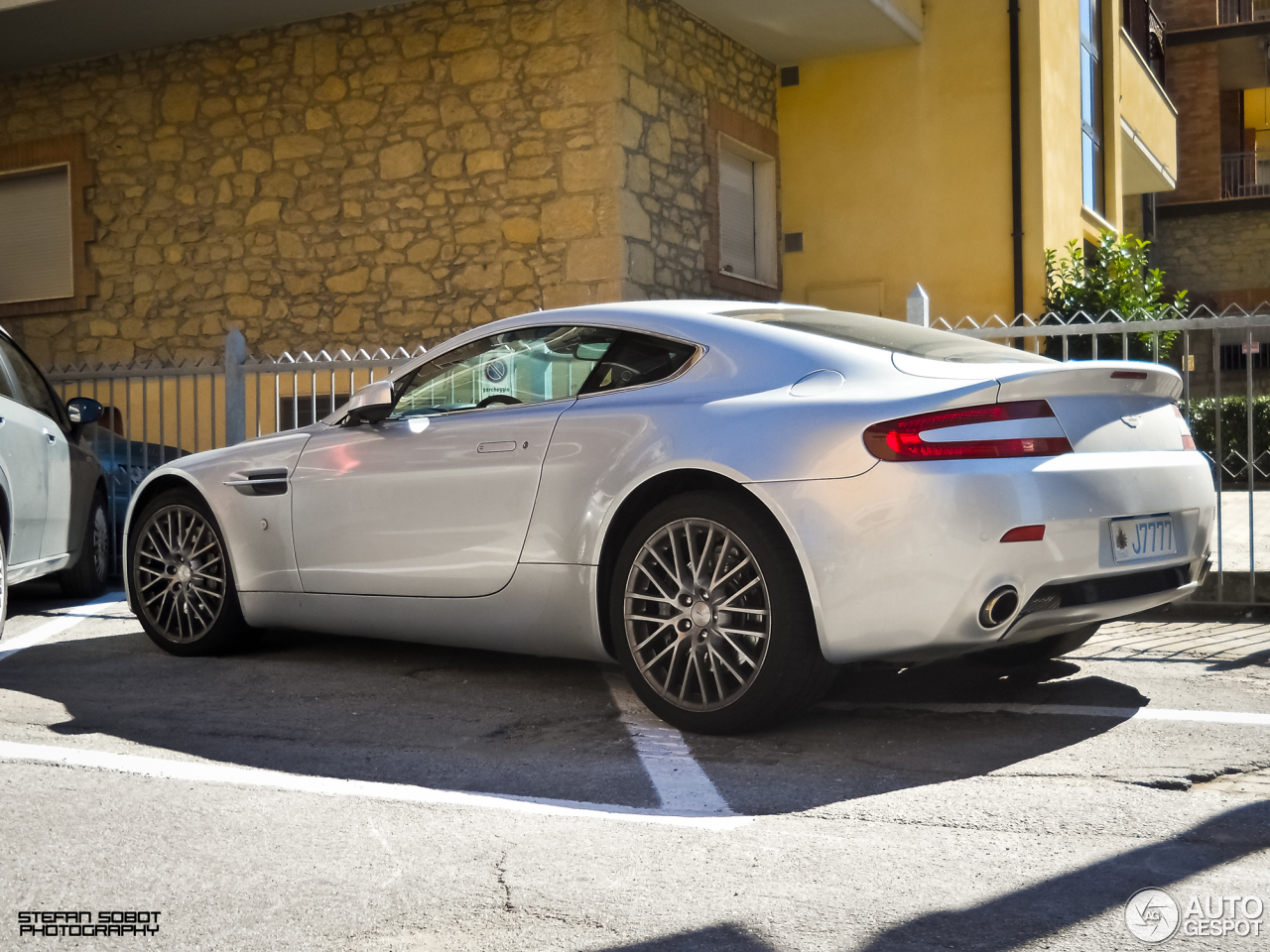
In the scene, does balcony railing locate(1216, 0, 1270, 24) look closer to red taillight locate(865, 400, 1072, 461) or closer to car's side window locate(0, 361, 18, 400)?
car's side window locate(0, 361, 18, 400)

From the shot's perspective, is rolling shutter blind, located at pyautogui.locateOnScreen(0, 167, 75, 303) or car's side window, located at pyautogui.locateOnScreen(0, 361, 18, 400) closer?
car's side window, located at pyautogui.locateOnScreen(0, 361, 18, 400)

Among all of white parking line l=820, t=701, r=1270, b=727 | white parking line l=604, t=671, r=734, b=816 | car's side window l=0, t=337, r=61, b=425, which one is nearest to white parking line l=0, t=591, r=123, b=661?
car's side window l=0, t=337, r=61, b=425

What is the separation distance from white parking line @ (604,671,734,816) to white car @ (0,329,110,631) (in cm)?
291

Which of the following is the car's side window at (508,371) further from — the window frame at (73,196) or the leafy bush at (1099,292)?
the window frame at (73,196)

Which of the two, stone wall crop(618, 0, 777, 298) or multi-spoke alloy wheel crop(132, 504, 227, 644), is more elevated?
stone wall crop(618, 0, 777, 298)

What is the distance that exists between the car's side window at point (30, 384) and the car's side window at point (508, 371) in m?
2.89

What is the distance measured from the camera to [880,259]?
1390 cm

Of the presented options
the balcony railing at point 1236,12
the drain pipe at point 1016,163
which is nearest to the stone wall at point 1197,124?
the balcony railing at point 1236,12

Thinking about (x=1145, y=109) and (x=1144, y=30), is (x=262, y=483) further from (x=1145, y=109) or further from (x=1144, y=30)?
(x=1144, y=30)

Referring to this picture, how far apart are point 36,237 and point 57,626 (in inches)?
349

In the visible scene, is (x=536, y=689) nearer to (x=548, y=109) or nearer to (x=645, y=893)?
(x=645, y=893)

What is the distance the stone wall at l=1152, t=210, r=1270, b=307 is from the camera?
29188 mm

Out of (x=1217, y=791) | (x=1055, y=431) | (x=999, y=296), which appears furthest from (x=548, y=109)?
(x=1217, y=791)

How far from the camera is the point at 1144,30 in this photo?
23.6 meters
